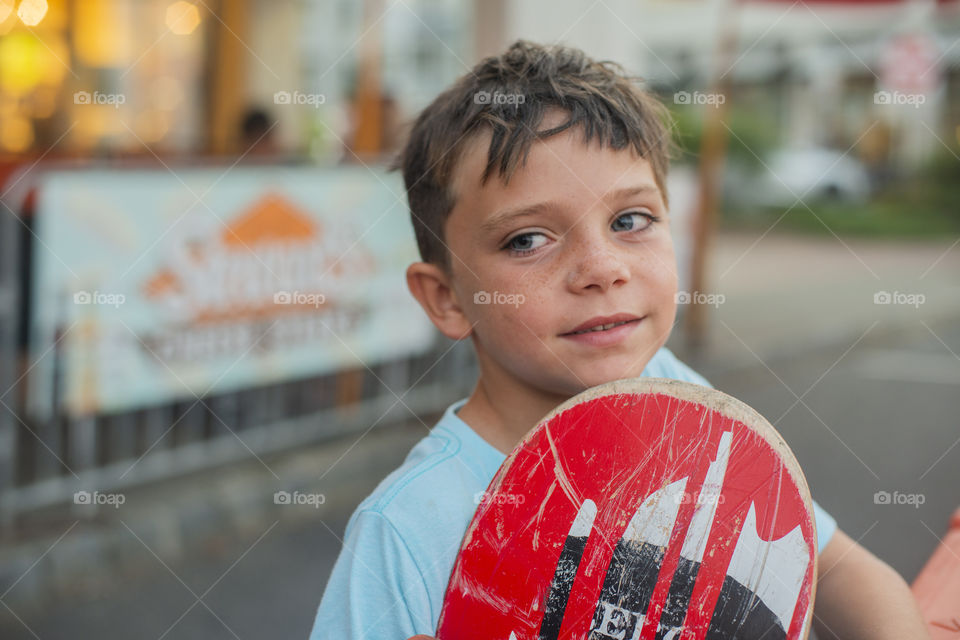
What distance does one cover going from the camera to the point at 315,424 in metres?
5.33

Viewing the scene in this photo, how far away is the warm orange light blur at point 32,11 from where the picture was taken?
7.64 m

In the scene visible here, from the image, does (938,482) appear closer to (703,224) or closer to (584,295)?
(703,224)

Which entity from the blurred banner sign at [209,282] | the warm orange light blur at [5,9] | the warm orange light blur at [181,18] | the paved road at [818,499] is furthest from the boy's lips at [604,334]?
the warm orange light blur at [181,18]

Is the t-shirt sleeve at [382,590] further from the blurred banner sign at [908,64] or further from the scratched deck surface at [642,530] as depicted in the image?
the blurred banner sign at [908,64]

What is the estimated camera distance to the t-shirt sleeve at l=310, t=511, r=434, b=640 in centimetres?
122

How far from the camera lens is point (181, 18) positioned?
8430 mm

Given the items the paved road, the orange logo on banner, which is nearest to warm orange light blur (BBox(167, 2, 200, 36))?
the orange logo on banner

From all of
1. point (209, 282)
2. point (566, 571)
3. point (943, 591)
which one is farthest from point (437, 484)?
point (209, 282)

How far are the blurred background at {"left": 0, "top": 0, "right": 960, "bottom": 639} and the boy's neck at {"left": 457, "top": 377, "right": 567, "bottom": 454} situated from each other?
0.65 metres

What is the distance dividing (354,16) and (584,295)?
6.98 m

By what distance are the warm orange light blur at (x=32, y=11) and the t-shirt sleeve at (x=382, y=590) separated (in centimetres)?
764

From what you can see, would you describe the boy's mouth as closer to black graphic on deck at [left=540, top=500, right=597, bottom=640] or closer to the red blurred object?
black graphic on deck at [left=540, top=500, right=597, bottom=640]

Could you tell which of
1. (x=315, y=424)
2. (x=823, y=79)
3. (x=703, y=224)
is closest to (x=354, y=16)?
Answer: (x=703, y=224)

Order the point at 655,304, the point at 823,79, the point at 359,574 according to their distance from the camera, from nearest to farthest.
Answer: the point at 359,574 < the point at 655,304 < the point at 823,79
